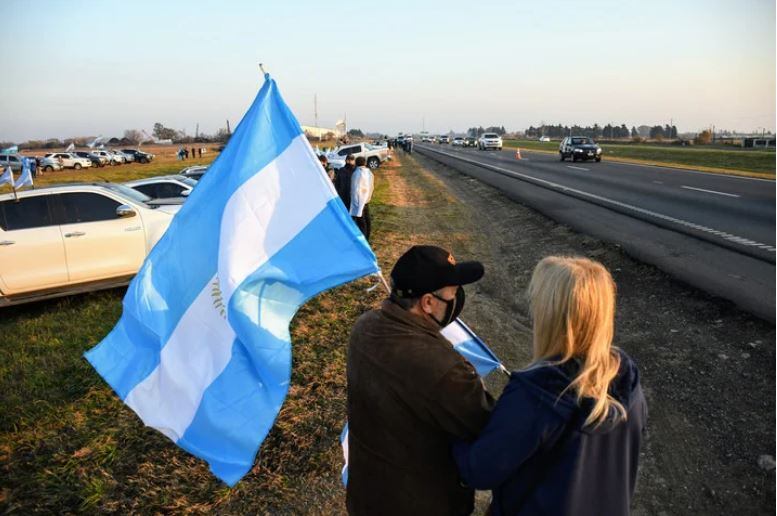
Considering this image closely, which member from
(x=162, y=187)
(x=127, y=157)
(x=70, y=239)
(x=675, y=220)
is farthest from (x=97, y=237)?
(x=127, y=157)

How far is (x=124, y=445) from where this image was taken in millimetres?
4141

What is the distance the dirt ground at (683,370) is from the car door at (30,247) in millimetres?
5835

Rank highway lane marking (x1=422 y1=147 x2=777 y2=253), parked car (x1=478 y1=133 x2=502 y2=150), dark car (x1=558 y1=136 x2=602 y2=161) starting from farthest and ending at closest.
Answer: parked car (x1=478 y1=133 x2=502 y2=150) → dark car (x1=558 y1=136 x2=602 y2=161) → highway lane marking (x1=422 y1=147 x2=777 y2=253)

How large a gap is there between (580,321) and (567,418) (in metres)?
0.32

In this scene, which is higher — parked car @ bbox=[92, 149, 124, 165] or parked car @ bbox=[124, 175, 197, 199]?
parked car @ bbox=[92, 149, 124, 165]

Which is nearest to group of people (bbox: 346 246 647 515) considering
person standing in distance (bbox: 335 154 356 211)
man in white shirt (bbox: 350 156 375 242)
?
man in white shirt (bbox: 350 156 375 242)

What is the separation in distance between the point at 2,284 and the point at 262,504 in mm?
5887

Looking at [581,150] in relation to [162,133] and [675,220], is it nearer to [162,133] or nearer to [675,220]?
[675,220]

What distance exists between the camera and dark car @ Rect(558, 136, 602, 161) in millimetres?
32312

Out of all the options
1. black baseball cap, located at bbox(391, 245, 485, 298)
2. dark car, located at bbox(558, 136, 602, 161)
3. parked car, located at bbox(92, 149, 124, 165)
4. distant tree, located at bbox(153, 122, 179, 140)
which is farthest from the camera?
distant tree, located at bbox(153, 122, 179, 140)

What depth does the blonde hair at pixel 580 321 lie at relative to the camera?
1.64 metres

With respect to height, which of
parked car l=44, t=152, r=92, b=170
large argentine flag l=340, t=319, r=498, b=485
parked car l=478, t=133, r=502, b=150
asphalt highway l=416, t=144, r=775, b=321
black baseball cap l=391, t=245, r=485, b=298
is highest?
parked car l=44, t=152, r=92, b=170

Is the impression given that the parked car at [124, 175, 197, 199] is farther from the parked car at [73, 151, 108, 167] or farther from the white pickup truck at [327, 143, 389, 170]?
the parked car at [73, 151, 108, 167]

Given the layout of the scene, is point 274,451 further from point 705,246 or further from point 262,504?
point 705,246
